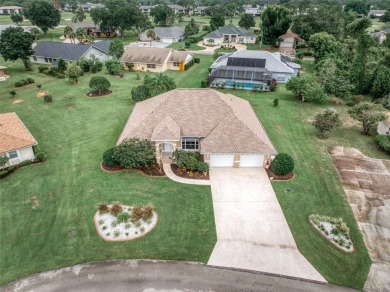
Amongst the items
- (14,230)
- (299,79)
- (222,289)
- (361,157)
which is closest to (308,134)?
(361,157)

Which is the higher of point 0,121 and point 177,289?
point 0,121

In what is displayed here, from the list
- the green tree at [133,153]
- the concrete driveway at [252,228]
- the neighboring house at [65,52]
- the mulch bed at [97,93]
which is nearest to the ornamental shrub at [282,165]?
the concrete driveway at [252,228]

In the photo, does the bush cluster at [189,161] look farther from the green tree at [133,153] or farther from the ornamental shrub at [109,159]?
the ornamental shrub at [109,159]

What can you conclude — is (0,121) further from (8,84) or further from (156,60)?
Result: (156,60)

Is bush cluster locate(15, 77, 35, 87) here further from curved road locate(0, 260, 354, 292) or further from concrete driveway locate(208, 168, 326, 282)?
curved road locate(0, 260, 354, 292)

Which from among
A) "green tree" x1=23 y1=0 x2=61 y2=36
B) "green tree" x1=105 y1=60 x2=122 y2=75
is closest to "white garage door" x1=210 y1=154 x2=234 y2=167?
"green tree" x1=105 y1=60 x2=122 y2=75

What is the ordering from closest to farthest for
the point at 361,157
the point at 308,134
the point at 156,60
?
the point at 361,157 → the point at 308,134 → the point at 156,60
